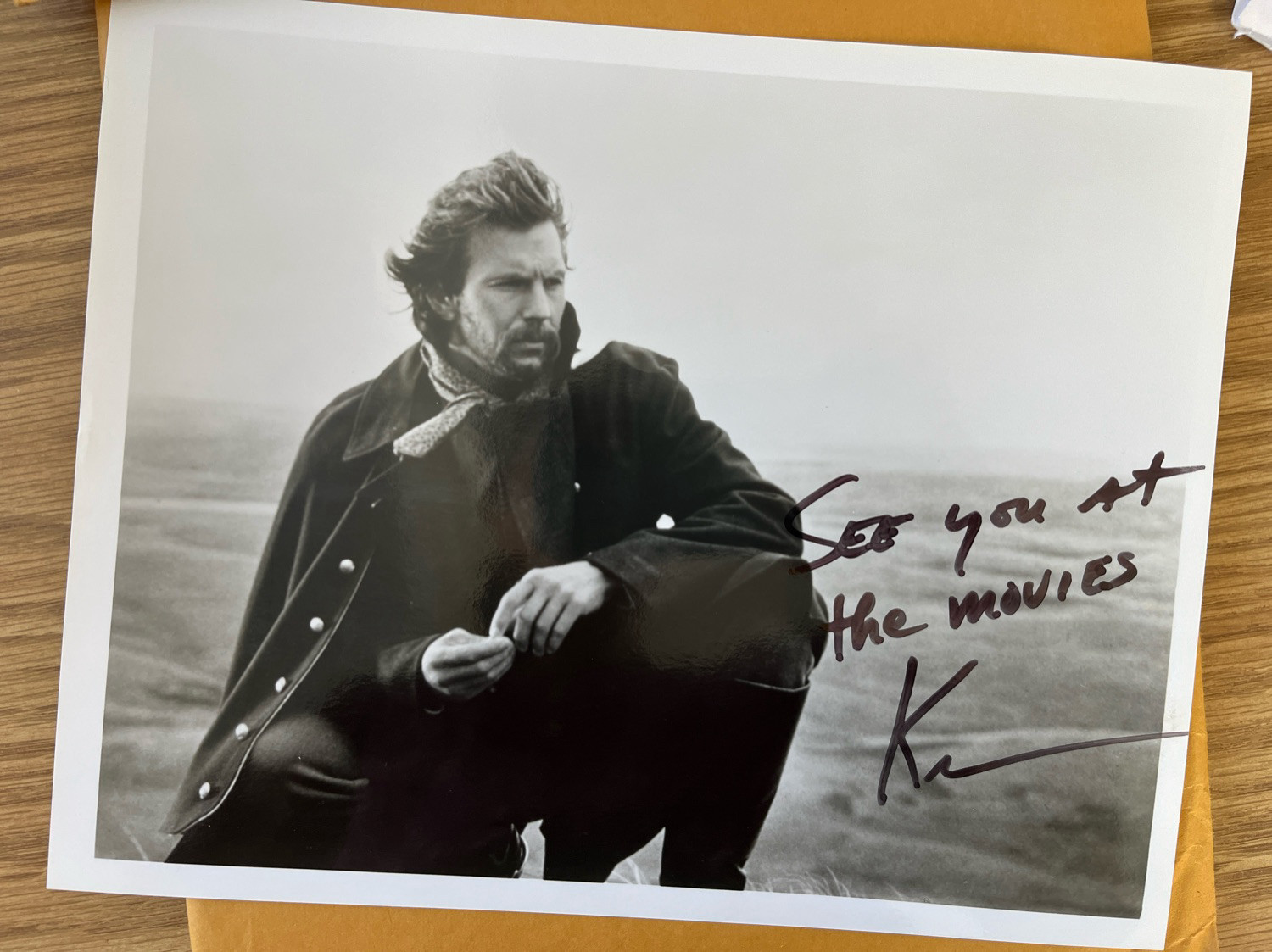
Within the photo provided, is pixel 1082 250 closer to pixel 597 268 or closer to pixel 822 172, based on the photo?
pixel 822 172

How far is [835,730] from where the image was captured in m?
0.58

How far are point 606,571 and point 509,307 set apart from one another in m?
0.21

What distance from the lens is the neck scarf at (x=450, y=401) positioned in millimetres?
568

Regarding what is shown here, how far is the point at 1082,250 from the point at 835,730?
42 cm

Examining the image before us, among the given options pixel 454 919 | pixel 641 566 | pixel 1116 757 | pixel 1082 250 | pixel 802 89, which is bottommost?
pixel 454 919

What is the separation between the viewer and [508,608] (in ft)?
1.86

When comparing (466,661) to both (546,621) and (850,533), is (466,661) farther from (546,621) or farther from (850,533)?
(850,533)

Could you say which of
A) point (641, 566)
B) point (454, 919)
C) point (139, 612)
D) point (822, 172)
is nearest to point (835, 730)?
point (641, 566)

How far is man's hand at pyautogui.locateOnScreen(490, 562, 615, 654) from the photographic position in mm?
565

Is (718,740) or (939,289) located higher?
(939,289)

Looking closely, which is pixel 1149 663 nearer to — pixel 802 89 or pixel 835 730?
pixel 835 730
